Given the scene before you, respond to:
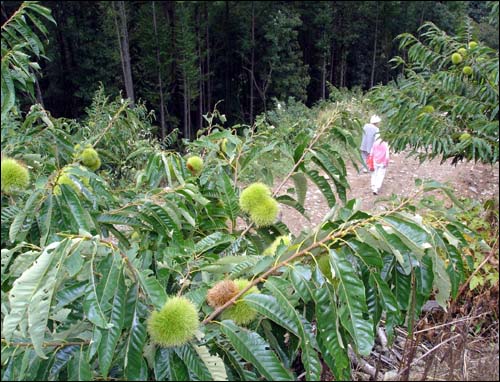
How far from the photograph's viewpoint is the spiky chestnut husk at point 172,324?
692 mm

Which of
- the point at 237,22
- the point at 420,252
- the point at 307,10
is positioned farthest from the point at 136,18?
the point at 420,252

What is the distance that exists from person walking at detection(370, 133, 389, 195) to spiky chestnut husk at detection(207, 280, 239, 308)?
4.74 m

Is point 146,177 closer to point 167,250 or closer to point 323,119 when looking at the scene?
point 167,250

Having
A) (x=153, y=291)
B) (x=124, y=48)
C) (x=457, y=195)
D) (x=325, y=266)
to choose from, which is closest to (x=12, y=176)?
Result: (x=153, y=291)

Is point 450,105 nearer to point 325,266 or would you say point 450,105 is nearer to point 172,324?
point 325,266

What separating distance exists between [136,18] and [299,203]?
1395cm

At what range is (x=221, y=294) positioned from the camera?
80 cm

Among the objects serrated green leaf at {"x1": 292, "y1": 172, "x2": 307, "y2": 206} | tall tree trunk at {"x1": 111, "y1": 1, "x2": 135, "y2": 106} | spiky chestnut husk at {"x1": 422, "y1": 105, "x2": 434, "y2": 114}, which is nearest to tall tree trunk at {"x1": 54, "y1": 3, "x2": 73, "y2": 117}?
tall tree trunk at {"x1": 111, "y1": 1, "x2": 135, "y2": 106}

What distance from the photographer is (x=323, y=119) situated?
4.94 ft

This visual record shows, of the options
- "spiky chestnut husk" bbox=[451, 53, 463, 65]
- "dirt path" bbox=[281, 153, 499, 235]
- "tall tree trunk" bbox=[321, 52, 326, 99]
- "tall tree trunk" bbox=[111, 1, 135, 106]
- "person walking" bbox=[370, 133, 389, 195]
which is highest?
"spiky chestnut husk" bbox=[451, 53, 463, 65]

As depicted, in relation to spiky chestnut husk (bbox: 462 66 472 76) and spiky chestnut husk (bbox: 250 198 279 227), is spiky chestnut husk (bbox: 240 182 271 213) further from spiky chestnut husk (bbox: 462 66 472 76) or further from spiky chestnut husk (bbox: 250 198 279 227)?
spiky chestnut husk (bbox: 462 66 472 76)

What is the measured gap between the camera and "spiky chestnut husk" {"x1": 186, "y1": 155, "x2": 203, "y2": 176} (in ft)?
4.78

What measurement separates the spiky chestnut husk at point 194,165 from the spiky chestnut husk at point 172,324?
2.56 feet

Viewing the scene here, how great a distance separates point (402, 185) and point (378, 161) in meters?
1.03
